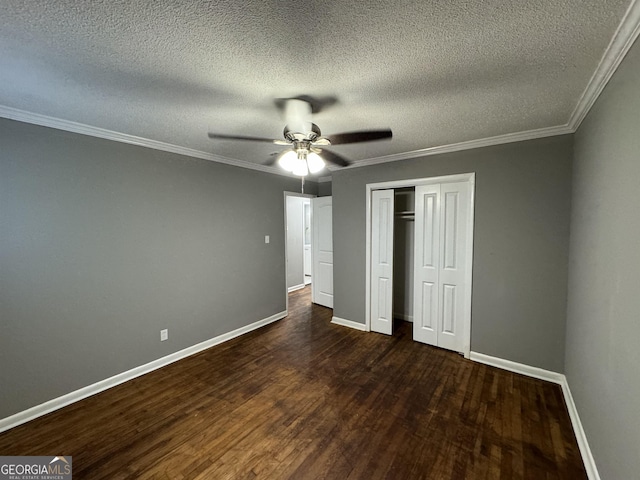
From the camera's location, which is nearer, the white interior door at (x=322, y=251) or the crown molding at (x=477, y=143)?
the crown molding at (x=477, y=143)

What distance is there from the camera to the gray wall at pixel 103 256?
2.05 metres

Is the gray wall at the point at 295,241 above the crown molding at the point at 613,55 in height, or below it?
below

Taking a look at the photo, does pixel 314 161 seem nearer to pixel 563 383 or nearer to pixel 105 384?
pixel 105 384

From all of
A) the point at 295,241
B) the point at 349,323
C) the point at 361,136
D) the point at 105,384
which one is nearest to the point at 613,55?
the point at 361,136

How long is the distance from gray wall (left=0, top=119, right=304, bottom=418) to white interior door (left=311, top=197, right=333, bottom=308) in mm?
1537

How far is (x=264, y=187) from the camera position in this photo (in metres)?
3.98

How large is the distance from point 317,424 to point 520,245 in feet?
8.37

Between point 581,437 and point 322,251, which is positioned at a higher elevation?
point 322,251

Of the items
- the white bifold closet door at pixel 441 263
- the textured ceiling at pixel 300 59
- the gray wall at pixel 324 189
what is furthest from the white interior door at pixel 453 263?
the gray wall at pixel 324 189

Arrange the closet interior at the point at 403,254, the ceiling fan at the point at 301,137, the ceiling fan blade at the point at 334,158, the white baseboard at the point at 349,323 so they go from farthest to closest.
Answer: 1. the closet interior at the point at 403,254
2. the white baseboard at the point at 349,323
3. the ceiling fan blade at the point at 334,158
4. the ceiling fan at the point at 301,137

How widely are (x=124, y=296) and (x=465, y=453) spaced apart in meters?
3.19

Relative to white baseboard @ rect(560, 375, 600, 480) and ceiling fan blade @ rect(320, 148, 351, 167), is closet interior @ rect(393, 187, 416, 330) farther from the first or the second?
white baseboard @ rect(560, 375, 600, 480)

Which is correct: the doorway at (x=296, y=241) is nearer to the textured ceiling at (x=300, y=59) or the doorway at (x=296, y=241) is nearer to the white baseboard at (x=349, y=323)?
the white baseboard at (x=349, y=323)

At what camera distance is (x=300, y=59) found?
4.58 ft
